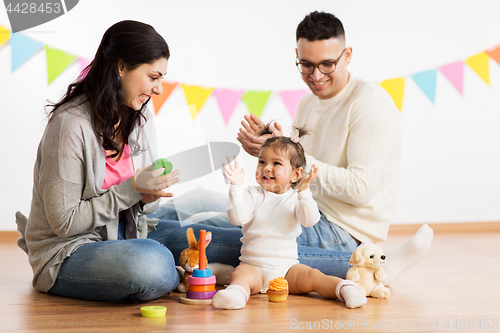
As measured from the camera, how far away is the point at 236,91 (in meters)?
2.79

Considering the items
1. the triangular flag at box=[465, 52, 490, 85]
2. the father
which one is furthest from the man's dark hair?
the triangular flag at box=[465, 52, 490, 85]

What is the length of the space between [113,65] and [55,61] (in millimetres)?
1551

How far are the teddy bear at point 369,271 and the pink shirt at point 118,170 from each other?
25.3 inches

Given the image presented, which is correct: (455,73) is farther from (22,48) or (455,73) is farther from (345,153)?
(22,48)

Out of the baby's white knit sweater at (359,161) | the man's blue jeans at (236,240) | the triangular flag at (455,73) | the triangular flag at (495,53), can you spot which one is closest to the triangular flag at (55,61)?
the man's blue jeans at (236,240)

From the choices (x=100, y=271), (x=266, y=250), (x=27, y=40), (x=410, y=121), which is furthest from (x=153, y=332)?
(x=410, y=121)

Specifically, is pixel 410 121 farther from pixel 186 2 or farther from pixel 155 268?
pixel 155 268

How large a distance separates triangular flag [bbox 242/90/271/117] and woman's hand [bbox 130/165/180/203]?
1675 millimetres

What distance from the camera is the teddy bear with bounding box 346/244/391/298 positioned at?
1297 mm

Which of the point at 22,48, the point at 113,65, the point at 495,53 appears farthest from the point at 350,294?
the point at 495,53

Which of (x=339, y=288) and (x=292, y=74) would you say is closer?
(x=339, y=288)

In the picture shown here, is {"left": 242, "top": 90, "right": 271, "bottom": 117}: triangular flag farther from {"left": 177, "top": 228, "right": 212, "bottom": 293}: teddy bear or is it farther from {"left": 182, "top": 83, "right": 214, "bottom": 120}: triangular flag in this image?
{"left": 177, "top": 228, "right": 212, "bottom": 293}: teddy bear

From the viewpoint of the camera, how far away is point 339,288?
1.23m

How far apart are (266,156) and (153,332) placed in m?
0.56
